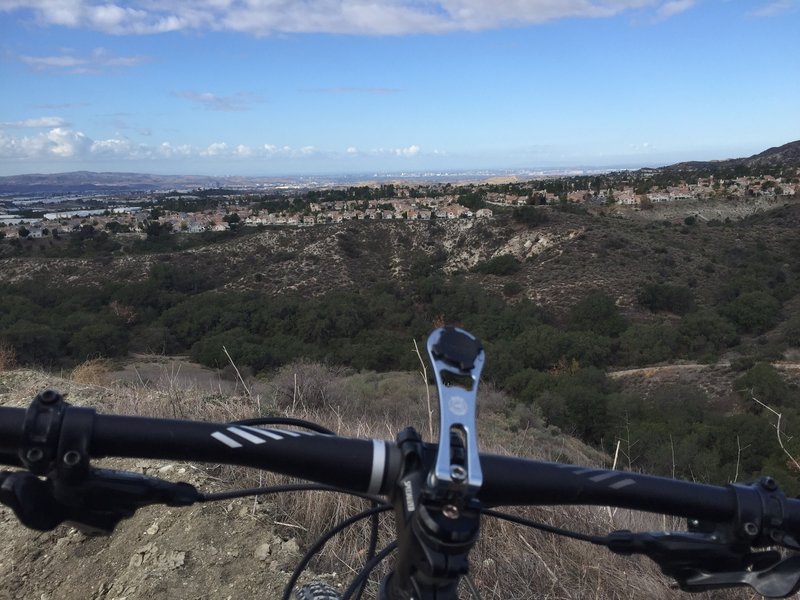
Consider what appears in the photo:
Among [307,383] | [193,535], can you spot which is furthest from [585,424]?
[193,535]

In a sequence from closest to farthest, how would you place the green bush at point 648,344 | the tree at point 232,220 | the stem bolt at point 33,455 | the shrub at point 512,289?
1. the stem bolt at point 33,455
2. the green bush at point 648,344
3. the shrub at point 512,289
4. the tree at point 232,220

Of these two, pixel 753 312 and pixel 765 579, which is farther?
pixel 753 312

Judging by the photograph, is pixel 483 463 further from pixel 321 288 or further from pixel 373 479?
pixel 321 288

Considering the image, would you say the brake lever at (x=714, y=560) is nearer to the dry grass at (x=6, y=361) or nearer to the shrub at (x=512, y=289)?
the dry grass at (x=6, y=361)

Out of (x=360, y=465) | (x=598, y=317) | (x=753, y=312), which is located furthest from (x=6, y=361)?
(x=753, y=312)

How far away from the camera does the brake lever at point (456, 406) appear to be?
0.72m

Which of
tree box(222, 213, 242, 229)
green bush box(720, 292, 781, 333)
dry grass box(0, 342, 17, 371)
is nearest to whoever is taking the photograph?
dry grass box(0, 342, 17, 371)

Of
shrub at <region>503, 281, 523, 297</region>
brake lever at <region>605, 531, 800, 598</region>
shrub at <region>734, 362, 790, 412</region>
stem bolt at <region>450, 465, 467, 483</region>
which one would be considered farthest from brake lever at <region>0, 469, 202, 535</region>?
shrub at <region>503, 281, 523, 297</region>

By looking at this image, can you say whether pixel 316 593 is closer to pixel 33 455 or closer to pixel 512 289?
pixel 33 455

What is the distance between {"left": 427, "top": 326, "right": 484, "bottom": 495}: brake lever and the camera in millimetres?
725

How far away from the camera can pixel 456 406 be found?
30.5 inches

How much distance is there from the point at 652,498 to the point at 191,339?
3644cm

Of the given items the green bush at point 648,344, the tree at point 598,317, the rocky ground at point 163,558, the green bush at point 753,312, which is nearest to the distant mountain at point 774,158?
the green bush at point 753,312

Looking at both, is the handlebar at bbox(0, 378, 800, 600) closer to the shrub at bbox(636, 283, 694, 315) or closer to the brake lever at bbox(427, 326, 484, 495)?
the brake lever at bbox(427, 326, 484, 495)
